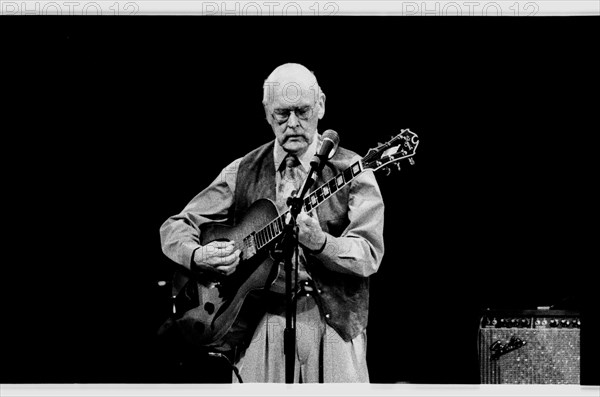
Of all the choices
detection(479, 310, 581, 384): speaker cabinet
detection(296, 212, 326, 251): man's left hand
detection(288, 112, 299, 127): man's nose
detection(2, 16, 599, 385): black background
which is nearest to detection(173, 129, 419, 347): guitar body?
detection(296, 212, 326, 251): man's left hand

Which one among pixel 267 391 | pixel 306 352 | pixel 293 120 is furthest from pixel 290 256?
pixel 267 391

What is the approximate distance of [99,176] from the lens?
375 centimetres

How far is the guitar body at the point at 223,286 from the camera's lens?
3.27 metres

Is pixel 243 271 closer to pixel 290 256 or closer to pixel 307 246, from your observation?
pixel 307 246

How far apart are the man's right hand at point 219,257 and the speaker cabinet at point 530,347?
1.04 m

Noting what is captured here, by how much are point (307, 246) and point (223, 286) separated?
0.39 metres

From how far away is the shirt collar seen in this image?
3387 mm

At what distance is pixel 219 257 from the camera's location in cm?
336

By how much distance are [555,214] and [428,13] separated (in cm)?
98

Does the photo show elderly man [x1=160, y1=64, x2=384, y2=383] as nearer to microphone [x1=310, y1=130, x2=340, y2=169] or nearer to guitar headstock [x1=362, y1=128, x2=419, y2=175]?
guitar headstock [x1=362, y1=128, x2=419, y2=175]

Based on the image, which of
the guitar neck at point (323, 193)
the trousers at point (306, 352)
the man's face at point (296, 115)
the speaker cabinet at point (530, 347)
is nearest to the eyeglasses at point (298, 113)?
the man's face at point (296, 115)

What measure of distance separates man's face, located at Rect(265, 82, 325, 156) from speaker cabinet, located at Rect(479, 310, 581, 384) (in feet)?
3.38

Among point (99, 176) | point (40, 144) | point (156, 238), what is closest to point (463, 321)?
point (156, 238)

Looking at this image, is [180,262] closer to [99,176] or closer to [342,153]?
[99,176]
